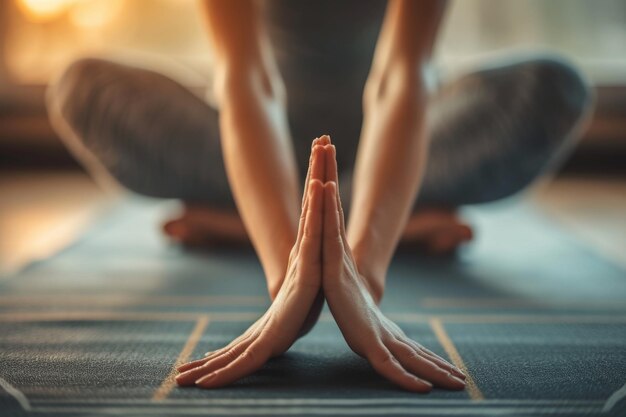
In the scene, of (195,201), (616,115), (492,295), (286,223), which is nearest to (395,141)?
(286,223)

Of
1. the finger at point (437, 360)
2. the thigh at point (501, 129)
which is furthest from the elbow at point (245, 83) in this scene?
the thigh at point (501, 129)

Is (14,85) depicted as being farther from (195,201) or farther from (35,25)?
(195,201)

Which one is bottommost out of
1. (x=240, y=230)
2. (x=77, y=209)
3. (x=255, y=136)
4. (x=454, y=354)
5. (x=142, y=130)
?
(x=77, y=209)

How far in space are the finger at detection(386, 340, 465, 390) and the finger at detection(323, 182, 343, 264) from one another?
12cm

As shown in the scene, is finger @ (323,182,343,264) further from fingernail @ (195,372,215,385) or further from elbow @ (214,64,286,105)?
elbow @ (214,64,286,105)

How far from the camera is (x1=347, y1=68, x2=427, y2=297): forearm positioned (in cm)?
89

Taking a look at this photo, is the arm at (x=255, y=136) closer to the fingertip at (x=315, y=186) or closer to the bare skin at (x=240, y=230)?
the fingertip at (x=315, y=186)

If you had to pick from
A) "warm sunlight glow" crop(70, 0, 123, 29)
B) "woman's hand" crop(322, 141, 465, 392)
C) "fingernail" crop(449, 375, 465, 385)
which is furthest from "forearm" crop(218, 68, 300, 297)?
"warm sunlight glow" crop(70, 0, 123, 29)

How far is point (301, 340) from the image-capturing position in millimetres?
967

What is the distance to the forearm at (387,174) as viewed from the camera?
0.89 meters

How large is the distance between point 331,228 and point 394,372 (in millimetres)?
158

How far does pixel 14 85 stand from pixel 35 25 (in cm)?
26

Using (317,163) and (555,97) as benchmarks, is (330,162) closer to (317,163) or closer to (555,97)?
(317,163)

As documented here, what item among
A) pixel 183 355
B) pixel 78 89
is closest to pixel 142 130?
pixel 78 89
